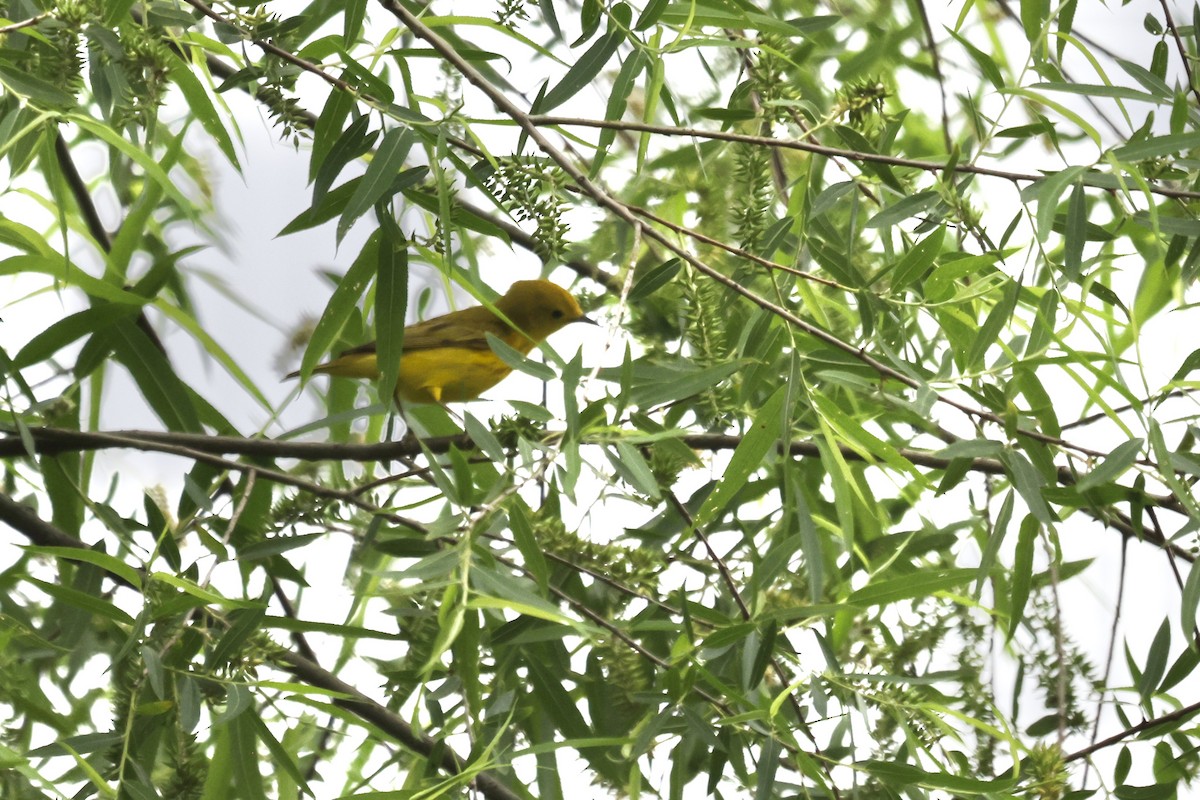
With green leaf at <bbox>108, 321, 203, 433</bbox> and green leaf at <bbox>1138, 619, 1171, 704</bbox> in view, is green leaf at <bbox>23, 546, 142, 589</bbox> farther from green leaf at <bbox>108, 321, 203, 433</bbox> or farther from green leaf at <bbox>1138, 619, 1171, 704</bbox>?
green leaf at <bbox>1138, 619, 1171, 704</bbox>

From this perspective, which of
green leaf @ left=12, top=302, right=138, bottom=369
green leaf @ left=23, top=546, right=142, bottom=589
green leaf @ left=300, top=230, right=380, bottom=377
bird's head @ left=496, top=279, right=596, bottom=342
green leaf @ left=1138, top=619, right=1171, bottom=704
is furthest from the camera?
bird's head @ left=496, top=279, right=596, bottom=342

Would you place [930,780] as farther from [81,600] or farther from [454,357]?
[454,357]

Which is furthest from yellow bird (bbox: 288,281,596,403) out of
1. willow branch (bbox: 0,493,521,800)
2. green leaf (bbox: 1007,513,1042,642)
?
green leaf (bbox: 1007,513,1042,642)

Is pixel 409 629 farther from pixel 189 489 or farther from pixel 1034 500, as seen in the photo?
pixel 1034 500

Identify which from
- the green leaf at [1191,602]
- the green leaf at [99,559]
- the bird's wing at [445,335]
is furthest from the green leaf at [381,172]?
the bird's wing at [445,335]

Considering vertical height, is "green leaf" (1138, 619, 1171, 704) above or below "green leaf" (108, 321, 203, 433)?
below

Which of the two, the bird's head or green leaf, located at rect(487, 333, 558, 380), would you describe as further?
the bird's head

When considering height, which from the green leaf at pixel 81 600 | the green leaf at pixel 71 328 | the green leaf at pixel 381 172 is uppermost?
the green leaf at pixel 71 328

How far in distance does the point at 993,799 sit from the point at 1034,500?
316 millimetres

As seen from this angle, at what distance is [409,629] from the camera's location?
1776 mm

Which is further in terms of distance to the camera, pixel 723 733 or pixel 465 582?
pixel 723 733

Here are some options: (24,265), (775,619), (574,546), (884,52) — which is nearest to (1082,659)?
(775,619)

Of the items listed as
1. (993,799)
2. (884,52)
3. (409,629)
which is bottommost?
(993,799)

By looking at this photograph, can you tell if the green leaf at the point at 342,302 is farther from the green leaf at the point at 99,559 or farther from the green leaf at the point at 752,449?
the green leaf at the point at 752,449
